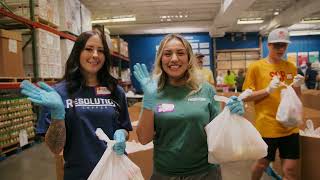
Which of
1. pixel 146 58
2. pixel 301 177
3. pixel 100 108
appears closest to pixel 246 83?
pixel 301 177

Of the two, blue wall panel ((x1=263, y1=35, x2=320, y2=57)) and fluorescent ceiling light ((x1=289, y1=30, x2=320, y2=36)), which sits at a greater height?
fluorescent ceiling light ((x1=289, y1=30, x2=320, y2=36))

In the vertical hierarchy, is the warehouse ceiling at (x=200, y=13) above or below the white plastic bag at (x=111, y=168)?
above

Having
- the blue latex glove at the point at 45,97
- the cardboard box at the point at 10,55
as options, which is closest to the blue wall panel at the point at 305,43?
the cardboard box at the point at 10,55

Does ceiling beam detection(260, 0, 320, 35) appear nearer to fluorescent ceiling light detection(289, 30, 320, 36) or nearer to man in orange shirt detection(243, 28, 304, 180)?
fluorescent ceiling light detection(289, 30, 320, 36)

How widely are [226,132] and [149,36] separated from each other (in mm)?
12313

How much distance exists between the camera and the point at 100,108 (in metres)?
1.61

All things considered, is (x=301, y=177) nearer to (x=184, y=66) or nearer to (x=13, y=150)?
(x=184, y=66)

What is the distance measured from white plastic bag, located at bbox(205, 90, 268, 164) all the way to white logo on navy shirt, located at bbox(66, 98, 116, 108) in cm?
54

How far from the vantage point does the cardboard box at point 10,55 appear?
432 centimetres

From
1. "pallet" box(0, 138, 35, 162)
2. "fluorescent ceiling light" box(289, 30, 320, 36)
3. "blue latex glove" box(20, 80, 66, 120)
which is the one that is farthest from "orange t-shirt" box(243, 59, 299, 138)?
"fluorescent ceiling light" box(289, 30, 320, 36)

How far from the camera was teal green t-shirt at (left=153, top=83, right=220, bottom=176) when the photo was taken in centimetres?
166

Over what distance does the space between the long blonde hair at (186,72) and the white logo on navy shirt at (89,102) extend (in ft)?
1.01

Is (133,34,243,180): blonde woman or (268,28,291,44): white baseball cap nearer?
(133,34,243,180): blonde woman

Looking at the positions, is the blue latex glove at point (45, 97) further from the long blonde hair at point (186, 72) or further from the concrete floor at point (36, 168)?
the concrete floor at point (36, 168)
